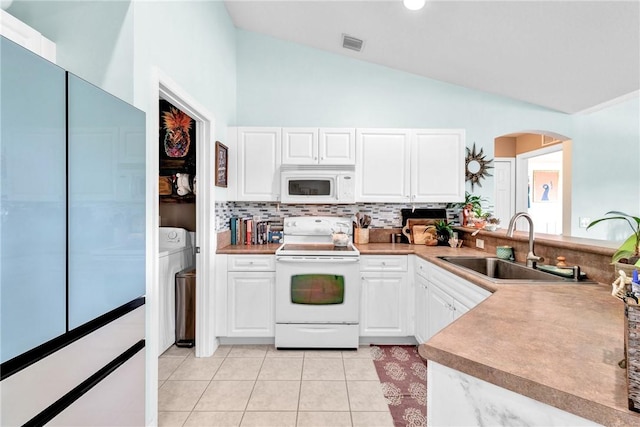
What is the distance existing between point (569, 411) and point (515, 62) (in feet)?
9.56

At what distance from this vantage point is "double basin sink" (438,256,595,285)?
68.6 inches

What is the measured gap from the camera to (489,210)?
3.37m

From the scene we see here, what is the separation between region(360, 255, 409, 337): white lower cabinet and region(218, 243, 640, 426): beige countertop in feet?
4.72

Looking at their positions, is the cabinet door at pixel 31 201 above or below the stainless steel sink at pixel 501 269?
above

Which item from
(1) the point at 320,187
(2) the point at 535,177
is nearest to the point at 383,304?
(1) the point at 320,187

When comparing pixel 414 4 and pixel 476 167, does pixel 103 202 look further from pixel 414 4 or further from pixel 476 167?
pixel 476 167

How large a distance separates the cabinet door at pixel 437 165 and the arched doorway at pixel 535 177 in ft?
3.40

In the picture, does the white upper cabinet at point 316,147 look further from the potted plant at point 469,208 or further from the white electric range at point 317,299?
the potted plant at point 469,208

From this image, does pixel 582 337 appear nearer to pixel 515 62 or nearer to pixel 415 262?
pixel 415 262

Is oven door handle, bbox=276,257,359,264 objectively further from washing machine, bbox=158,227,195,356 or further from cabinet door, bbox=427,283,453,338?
washing machine, bbox=158,227,195,356

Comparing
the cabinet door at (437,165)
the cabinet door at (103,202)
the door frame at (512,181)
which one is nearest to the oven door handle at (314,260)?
the cabinet door at (437,165)

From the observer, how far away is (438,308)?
7.54 ft

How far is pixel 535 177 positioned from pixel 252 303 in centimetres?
610

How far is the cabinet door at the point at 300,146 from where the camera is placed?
10.0ft
